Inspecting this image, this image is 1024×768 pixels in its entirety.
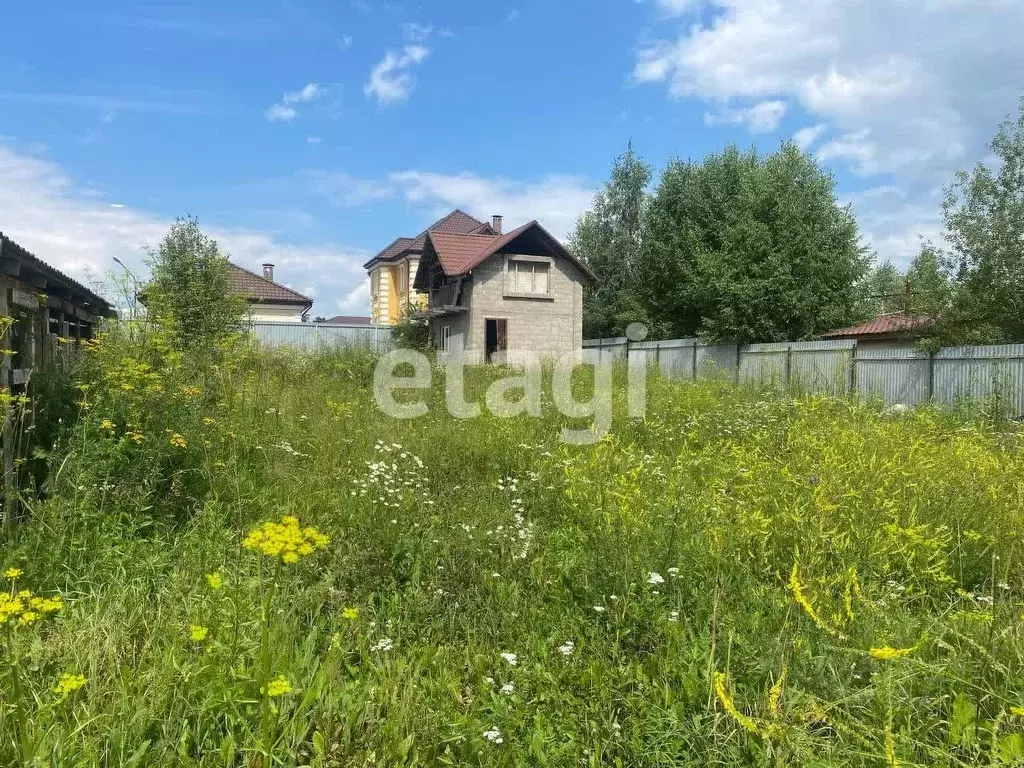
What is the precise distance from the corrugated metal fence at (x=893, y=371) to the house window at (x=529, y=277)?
680 cm

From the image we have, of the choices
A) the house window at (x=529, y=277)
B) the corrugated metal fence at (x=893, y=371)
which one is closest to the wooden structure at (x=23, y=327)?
the corrugated metal fence at (x=893, y=371)

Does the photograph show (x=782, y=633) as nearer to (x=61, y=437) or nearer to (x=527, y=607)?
(x=527, y=607)

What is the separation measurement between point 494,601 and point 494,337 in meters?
18.6

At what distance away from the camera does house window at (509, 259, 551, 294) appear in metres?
21.0

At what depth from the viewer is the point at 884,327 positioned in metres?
20.8

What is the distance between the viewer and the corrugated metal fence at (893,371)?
34.7 feet

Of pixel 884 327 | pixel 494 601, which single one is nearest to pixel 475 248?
pixel 884 327

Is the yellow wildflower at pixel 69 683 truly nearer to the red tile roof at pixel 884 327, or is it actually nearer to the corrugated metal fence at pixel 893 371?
A: the corrugated metal fence at pixel 893 371

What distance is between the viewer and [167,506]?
389 cm

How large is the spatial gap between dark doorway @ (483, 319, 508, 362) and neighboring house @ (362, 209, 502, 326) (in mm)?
7903

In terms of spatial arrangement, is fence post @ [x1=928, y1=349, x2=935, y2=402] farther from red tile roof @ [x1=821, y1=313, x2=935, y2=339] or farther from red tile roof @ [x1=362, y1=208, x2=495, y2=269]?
red tile roof @ [x1=362, y1=208, x2=495, y2=269]

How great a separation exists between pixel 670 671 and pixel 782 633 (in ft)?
1.50

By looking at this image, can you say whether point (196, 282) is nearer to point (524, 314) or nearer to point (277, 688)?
point (524, 314)

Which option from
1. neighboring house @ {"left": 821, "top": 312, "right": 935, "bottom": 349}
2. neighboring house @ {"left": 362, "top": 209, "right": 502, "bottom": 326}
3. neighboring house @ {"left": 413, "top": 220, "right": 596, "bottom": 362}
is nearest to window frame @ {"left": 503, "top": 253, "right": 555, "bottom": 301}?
neighboring house @ {"left": 413, "top": 220, "right": 596, "bottom": 362}
